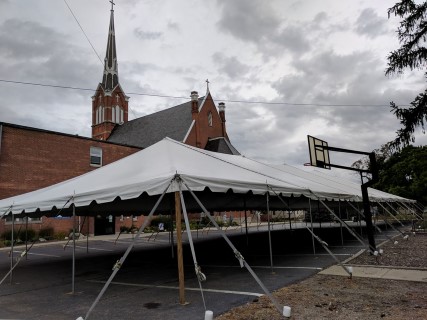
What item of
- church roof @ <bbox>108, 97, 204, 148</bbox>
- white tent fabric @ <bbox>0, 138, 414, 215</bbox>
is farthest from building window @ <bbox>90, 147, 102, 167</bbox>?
white tent fabric @ <bbox>0, 138, 414, 215</bbox>

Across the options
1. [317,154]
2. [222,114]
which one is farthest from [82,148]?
[222,114]

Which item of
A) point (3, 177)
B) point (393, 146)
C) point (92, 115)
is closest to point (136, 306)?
point (393, 146)

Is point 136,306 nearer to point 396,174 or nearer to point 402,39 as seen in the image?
point 402,39

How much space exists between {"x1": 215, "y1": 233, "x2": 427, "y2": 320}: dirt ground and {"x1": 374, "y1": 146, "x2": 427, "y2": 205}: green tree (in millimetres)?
29087

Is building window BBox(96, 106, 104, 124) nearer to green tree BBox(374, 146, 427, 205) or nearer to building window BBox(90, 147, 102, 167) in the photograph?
building window BBox(90, 147, 102, 167)

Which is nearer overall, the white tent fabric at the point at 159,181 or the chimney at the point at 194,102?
the white tent fabric at the point at 159,181

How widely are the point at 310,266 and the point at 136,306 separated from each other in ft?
16.1

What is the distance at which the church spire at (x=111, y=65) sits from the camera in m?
49.4

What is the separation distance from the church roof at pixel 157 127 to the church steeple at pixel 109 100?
2247 millimetres

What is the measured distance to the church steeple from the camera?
48.0 metres

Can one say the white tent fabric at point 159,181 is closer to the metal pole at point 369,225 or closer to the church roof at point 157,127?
the metal pole at point 369,225

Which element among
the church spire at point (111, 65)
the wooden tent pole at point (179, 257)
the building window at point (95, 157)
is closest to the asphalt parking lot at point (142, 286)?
the wooden tent pole at point (179, 257)

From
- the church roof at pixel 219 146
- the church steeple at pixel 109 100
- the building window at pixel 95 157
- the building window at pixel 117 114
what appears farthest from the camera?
the building window at pixel 117 114

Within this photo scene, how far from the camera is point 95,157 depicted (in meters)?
25.6
